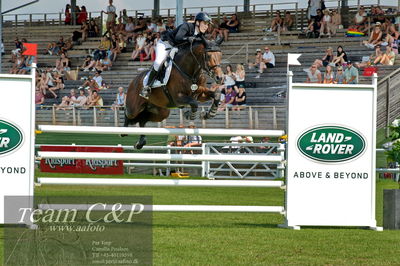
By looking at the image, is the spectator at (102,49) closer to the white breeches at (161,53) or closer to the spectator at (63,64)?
the spectator at (63,64)

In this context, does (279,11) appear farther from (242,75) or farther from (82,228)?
(82,228)

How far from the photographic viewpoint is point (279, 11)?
105 feet

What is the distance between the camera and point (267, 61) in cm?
2720

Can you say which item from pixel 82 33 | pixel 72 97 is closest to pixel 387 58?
pixel 72 97

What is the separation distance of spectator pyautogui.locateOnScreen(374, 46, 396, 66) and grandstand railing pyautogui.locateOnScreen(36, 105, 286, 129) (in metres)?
3.36

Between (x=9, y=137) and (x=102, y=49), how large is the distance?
24.5 metres

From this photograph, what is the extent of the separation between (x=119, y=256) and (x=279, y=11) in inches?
1030

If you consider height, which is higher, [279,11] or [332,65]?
[279,11]

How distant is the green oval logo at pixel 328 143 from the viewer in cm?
954

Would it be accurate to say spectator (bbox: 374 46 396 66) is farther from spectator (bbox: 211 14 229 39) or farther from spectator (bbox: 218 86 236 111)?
spectator (bbox: 211 14 229 39)

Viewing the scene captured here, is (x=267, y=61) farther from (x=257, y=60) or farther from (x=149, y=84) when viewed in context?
(x=149, y=84)

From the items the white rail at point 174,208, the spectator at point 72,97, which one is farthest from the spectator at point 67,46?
the white rail at point 174,208

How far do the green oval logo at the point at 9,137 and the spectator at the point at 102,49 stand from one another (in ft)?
77.7

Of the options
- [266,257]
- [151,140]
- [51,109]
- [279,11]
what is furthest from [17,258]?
[279,11]
